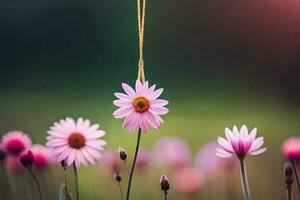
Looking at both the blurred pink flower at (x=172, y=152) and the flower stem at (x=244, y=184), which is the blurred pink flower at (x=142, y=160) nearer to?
the blurred pink flower at (x=172, y=152)

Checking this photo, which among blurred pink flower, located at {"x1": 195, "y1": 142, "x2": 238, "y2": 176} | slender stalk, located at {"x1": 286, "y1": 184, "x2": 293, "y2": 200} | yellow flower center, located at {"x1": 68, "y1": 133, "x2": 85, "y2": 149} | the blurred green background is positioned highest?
the blurred green background

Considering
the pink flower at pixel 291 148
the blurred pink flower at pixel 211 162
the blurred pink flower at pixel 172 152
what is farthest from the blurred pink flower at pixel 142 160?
the pink flower at pixel 291 148

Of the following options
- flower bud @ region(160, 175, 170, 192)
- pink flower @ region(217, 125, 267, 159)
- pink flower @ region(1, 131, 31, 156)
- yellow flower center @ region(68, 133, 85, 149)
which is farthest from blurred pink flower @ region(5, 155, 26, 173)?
pink flower @ region(217, 125, 267, 159)

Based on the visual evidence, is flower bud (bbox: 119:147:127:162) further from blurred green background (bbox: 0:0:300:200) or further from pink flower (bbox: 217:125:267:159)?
pink flower (bbox: 217:125:267:159)

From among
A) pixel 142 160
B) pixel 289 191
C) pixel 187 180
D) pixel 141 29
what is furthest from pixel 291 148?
pixel 141 29

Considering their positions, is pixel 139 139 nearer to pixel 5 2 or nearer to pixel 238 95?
pixel 238 95
